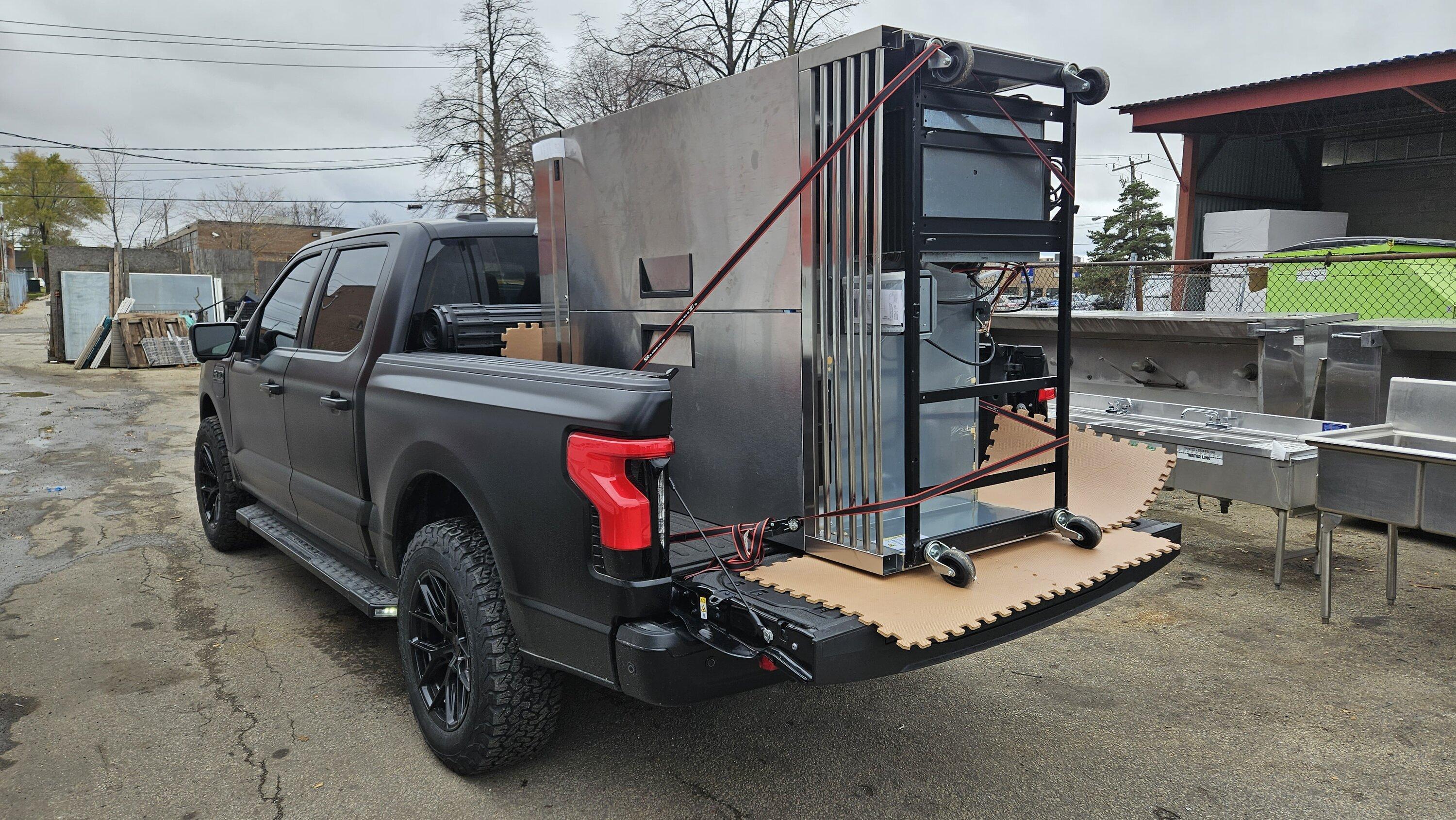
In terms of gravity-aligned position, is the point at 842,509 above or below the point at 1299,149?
below

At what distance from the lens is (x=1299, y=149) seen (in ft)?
80.8

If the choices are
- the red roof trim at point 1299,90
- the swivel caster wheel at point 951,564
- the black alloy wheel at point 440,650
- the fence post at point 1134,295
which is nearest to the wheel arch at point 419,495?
the black alloy wheel at point 440,650

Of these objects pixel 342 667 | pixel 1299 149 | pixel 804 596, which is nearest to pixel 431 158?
pixel 1299 149

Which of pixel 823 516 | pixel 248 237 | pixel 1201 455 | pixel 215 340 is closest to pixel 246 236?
pixel 248 237

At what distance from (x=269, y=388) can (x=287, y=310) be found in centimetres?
55

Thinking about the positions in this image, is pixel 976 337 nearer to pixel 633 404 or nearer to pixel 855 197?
pixel 855 197

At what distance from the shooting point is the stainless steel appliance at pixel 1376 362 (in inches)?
248

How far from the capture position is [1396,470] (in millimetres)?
4449

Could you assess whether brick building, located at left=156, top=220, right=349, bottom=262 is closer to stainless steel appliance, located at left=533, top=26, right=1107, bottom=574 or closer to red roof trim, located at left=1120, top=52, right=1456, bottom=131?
red roof trim, located at left=1120, top=52, right=1456, bottom=131

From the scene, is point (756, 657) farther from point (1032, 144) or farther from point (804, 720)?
point (1032, 144)

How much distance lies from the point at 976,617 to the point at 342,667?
120 inches

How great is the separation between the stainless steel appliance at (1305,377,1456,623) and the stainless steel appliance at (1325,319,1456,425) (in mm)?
1263

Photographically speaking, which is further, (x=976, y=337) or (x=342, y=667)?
(x=342, y=667)

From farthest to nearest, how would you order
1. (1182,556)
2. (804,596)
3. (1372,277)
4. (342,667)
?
(1372,277) → (1182,556) → (342,667) → (804,596)
